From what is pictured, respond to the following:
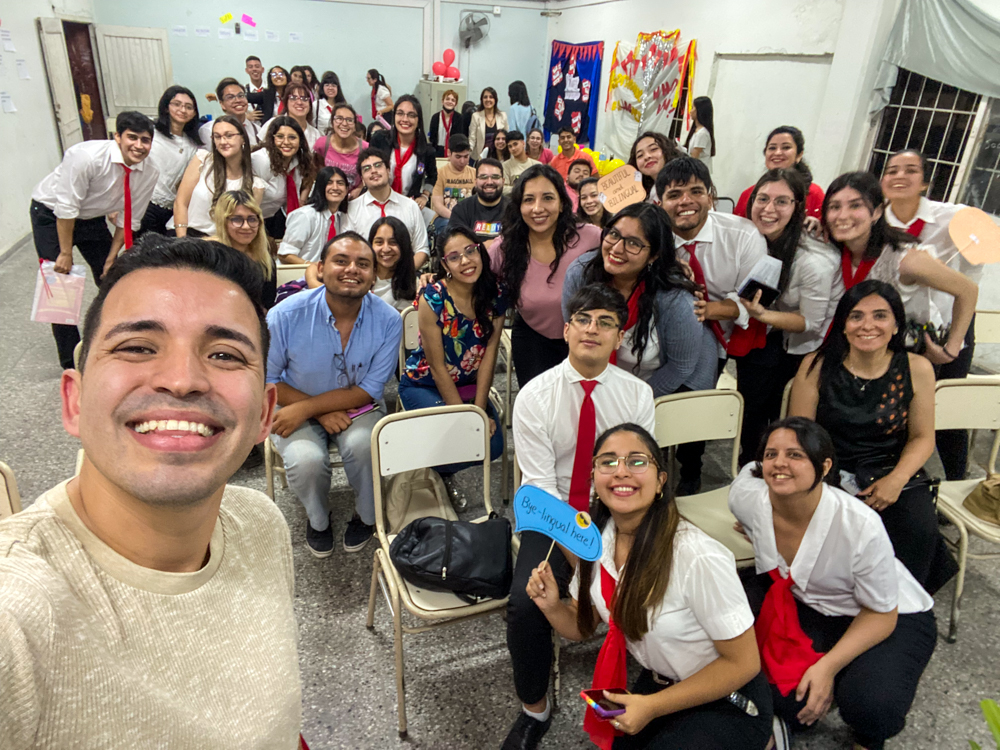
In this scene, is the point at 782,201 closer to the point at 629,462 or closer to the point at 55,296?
the point at 629,462

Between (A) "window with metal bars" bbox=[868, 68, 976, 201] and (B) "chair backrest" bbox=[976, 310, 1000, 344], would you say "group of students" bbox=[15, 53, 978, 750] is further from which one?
(A) "window with metal bars" bbox=[868, 68, 976, 201]

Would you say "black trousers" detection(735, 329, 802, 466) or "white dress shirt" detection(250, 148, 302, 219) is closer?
"black trousers" detection(735, 329, 802, 466)

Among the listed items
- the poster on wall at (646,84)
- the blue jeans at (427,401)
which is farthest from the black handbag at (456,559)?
the poster on wall at (646,84)

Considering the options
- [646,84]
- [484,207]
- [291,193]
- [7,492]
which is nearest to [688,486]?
[484,207]

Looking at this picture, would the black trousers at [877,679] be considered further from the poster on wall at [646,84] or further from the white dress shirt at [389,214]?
the poster on wall at [646,84]

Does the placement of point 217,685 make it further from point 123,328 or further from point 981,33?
point 981,33

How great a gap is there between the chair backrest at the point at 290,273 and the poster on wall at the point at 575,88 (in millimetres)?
7146

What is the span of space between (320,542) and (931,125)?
17.5ft

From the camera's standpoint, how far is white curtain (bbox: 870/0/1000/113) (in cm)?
385

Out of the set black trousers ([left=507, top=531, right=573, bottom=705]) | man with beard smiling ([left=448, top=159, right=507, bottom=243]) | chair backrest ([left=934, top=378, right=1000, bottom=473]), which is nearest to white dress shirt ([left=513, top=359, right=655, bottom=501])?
black trousers ([left=507, top=531, right=573, bottom=705])

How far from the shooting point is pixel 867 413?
217cm

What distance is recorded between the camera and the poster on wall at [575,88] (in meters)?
9.04

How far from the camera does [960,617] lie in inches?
92.6

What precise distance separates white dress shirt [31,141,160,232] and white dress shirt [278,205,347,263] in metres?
0.85
